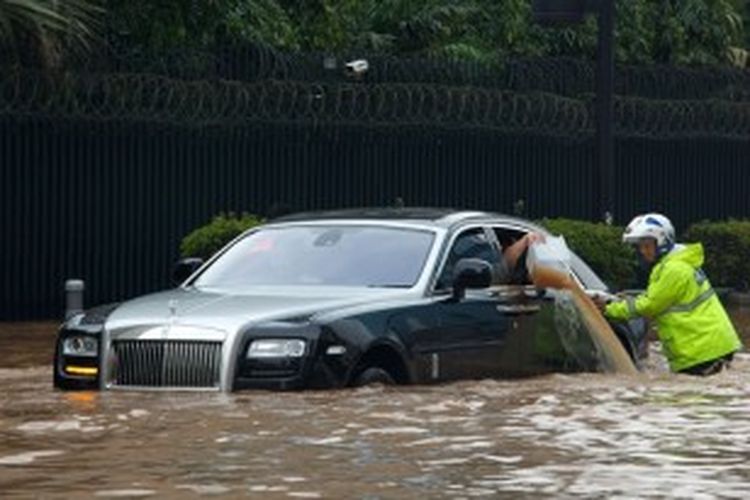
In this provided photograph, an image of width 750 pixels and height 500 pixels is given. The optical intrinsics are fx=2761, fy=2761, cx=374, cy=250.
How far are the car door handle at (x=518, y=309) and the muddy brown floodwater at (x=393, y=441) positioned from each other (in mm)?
464

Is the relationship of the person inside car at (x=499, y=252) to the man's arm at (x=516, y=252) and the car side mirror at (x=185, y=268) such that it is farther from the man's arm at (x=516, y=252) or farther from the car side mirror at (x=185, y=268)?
the car side mirror at (x=185, y=268)

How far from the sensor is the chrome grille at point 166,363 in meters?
16.3

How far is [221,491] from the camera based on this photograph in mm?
12516

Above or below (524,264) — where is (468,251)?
above

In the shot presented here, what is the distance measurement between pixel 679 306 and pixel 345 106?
12501 mm

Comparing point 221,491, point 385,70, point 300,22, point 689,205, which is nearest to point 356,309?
point 221,491

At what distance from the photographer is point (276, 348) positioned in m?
16.3

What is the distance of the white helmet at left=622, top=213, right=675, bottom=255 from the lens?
18.6 m

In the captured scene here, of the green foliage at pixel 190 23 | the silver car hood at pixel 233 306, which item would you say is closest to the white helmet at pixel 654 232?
the silver car hood at pixel 233 306

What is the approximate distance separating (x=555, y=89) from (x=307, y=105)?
4.39 metres

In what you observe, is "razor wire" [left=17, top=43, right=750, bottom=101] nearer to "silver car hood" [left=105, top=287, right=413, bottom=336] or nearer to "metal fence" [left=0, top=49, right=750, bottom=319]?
"metal fence" [left=0, top=49, right=750, bottom=319]

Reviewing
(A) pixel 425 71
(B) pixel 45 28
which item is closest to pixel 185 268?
(B) pixel 45 28

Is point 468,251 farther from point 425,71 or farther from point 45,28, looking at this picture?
point 425,71

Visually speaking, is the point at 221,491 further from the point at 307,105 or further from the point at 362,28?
the point at 362,28
